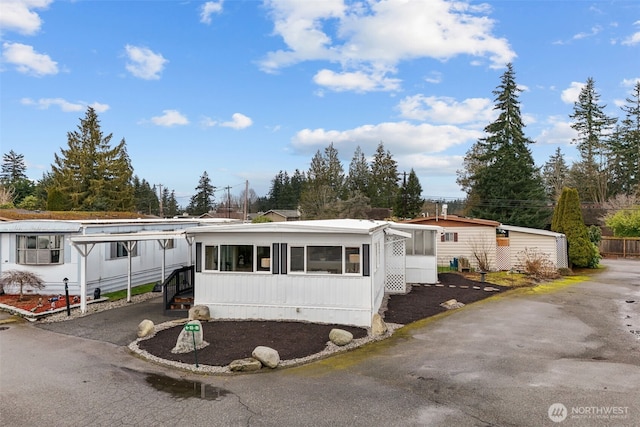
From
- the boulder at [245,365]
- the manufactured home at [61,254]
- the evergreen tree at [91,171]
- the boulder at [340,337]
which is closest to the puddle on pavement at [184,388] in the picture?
the boulder at [245,365]

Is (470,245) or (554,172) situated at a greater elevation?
(554,172)

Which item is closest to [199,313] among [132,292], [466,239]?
[132,292]

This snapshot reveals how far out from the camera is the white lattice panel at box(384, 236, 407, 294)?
15227 mm

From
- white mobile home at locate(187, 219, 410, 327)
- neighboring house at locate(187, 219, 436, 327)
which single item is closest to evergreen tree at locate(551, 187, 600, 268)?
white mobile home at locate(187, 219, 410, 327)

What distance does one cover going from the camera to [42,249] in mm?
14844

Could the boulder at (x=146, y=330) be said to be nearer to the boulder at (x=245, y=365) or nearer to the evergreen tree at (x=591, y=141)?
the boulder at (x=245, y=365)

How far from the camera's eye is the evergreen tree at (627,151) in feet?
142

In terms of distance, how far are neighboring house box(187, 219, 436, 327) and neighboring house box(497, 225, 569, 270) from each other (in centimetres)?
1346

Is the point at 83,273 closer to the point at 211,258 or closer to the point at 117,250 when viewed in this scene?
the point at 117,250

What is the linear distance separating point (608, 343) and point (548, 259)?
13166mm

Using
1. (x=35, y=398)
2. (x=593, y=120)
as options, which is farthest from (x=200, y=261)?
(x=593, y=120)

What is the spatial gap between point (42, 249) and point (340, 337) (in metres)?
12.3

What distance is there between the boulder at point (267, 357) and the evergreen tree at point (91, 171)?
121ft

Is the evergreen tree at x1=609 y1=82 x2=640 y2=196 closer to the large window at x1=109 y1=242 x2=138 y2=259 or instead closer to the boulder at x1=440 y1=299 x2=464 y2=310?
the boulder at x1=440 y1=299 x2=464 y2=310
